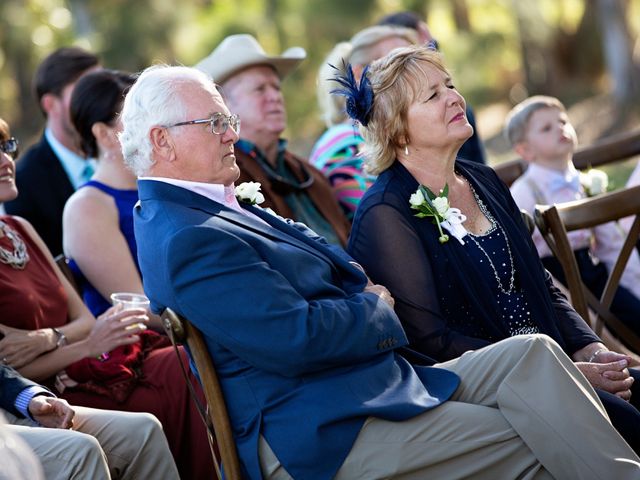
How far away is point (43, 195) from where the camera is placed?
5.05 m

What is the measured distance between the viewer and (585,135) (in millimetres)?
12141

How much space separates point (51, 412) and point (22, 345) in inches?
15.6

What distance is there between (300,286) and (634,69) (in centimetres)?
1077

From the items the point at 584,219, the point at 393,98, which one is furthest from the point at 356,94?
the point at 584,219

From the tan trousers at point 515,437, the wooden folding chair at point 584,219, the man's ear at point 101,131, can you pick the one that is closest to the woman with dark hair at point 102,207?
the man's ear at point 101,131

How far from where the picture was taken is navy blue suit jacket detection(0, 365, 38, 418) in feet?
10.3

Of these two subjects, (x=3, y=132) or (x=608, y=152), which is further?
(x=608, y=152)

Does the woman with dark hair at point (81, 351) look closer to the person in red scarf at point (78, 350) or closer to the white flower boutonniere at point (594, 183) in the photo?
the person in red scarf at point (78, 350)

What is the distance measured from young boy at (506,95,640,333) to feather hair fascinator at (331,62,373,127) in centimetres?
145

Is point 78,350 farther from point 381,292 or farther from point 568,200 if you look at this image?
point 568,200

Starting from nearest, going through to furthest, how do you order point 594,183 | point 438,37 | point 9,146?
point 9,146, point 594,183, point 438,37

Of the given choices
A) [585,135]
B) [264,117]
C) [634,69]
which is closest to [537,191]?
[264,117]

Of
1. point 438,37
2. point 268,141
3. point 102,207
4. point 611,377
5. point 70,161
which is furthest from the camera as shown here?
point 438,37

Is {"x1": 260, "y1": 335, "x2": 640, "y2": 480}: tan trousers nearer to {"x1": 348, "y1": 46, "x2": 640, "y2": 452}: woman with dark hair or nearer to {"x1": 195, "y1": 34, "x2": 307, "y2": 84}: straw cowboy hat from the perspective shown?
{"x1": 348, "y1": 46, "x2": 640, "y2": 452}: woman with dark hair
